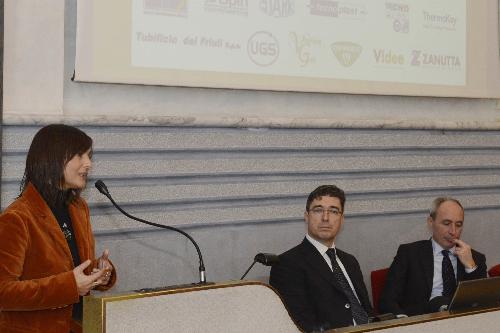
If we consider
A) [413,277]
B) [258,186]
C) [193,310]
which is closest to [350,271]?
[413,277]

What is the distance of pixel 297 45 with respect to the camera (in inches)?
187

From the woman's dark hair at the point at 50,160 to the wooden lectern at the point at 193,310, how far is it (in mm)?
778

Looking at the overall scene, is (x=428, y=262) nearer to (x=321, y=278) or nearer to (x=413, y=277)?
(x=413, y=277)

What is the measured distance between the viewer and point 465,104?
218 inches

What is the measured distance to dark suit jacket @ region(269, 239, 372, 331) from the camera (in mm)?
3738

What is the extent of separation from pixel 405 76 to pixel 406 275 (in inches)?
51.5

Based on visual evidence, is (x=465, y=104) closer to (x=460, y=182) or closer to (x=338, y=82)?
(x=460, y=182)

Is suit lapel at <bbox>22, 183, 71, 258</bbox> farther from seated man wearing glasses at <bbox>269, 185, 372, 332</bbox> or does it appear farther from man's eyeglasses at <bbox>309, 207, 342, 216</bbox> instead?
man's eyeglasses at <bbox>309, 207, 342, 216</bbox>

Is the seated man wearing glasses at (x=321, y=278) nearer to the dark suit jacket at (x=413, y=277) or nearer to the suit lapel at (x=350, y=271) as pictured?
the suit lapel at (x=350, y=271)

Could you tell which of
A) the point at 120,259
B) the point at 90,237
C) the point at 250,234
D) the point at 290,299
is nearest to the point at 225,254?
the point at 250,234

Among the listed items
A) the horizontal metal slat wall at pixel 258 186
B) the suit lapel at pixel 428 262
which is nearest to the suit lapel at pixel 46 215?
the horizontal metal slat wall at pixel 258 186

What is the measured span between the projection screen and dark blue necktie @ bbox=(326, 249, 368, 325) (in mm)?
1065

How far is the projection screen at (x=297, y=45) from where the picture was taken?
4156 mm

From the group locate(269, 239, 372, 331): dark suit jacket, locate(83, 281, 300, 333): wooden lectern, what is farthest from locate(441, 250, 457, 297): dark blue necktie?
locate(83, 281, 300, 333): wooden lectern
